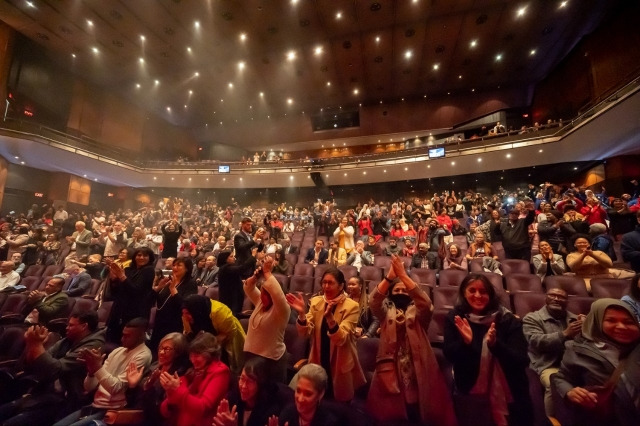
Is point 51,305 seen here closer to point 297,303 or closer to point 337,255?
point 297,303

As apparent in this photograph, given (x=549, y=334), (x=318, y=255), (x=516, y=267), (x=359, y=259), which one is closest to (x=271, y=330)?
(x=549, y=334)

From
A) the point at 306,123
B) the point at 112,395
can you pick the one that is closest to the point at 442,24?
the point at 306,123

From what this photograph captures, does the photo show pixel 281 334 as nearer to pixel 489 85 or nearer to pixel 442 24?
pixel 442 24

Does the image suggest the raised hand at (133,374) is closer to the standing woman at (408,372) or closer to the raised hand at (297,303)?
the raised hand at (297,303)

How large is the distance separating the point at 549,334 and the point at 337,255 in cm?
302

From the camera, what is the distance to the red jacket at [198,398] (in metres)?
1.28

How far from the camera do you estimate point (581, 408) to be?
3.73 feet

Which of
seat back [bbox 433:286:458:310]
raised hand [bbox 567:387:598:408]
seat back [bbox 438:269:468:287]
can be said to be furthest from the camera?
seat back [bbox 438:269:468:287]

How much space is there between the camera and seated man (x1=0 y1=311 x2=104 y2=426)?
61.3 inches

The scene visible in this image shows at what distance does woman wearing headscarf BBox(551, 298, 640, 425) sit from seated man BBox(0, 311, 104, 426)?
2.37m

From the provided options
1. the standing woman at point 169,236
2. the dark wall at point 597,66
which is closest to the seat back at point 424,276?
the standing woman at point 169,236

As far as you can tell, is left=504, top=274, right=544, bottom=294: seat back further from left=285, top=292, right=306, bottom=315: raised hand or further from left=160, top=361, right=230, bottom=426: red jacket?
left=160, top=361, right=230, bottom=426: red jacket

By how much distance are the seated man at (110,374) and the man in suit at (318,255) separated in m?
2.84

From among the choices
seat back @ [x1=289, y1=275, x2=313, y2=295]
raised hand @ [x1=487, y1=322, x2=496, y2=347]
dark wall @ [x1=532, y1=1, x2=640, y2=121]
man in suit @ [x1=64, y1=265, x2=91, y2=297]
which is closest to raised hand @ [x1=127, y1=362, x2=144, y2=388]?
raised hand @ [x1=487, y1=322, x2=496, y2=347]
